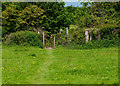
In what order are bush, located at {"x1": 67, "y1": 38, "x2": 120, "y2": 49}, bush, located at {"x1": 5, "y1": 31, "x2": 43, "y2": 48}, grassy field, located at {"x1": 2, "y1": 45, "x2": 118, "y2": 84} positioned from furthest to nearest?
bush, located at {"x1": 5, "y1": 31, "x2": 43, "y2": 48} → bush, located at {"x1": 67, "y1": 38, "x2": 120, "y2": 49} → grassy field, located at {"x1": 2, "y1": 45, "x2": 118, "y2": 84}

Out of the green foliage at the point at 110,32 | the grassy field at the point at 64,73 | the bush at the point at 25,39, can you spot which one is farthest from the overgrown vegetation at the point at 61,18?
the grassy field at the point at 64,73

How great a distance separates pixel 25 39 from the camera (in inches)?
476

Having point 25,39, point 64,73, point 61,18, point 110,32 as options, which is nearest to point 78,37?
point 110,32

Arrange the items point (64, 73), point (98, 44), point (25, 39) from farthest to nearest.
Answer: point (25, 39), point (98, 44), point (64, 73)

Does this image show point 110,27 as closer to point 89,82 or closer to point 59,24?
point 59,24

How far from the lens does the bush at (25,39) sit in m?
11.9

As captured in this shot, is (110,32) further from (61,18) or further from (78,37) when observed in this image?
(61,18)

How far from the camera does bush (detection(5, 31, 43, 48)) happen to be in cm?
1188

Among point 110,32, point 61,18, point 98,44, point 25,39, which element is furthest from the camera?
point 61,18

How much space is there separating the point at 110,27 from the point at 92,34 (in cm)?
126

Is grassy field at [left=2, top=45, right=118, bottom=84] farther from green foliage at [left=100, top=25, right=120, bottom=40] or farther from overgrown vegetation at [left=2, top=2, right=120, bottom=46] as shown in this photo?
overgrown vegetation at [left=2, top=2, right=120, bottom=46]

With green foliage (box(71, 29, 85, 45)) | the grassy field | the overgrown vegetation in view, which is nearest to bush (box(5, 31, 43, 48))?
the overgrown vegetation

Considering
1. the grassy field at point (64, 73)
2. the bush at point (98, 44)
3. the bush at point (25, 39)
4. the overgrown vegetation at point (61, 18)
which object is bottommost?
the grassy field at point (64, 73)

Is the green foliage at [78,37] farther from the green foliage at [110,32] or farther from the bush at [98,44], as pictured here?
the green foliage at [110,32]
